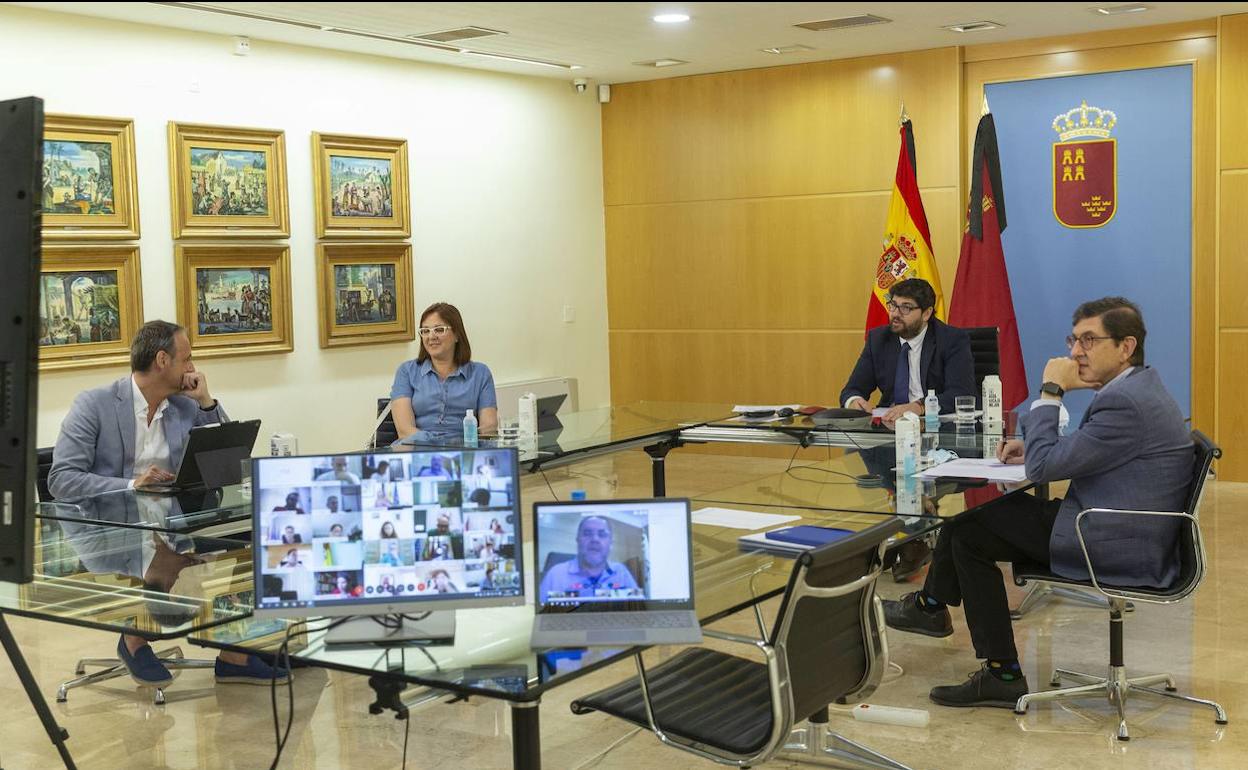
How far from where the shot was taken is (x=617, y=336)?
10258 mm

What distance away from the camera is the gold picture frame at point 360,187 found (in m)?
7.87

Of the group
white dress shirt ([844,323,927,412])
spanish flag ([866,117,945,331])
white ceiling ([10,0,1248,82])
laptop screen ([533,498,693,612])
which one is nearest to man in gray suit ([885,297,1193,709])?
laptop screen ([533,498,693,612])

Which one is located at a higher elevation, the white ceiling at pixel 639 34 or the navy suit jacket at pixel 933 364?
the white ceiling at pixel 639 34

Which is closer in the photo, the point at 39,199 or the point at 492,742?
the point at 39,199

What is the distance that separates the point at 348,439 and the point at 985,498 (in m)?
5.33

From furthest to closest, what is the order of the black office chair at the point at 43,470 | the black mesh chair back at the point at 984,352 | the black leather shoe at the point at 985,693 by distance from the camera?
the black mesh chair back at the point at 984,352, the black office chair at the point at 43,470, the black leather shoe at the point at 985,693

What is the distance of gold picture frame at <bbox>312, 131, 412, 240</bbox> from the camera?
25.8 ft

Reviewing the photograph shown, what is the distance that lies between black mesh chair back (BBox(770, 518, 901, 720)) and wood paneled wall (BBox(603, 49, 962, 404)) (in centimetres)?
604

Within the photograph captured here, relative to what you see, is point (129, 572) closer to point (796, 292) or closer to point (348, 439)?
point (348, 439)

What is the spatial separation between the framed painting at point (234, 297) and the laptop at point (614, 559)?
5.11 metres

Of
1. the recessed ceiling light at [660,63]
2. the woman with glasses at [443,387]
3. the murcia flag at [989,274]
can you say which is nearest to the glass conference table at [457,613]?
the woman with glasses at [443,387]

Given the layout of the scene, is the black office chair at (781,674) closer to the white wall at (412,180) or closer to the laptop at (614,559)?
the laptop at (614,559)

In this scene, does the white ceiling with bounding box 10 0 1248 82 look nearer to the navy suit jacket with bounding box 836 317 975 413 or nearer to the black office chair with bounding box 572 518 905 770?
the navy suit jacket with bounding box 836 317 975 413

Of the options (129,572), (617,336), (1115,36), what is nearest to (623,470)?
(617,336)
